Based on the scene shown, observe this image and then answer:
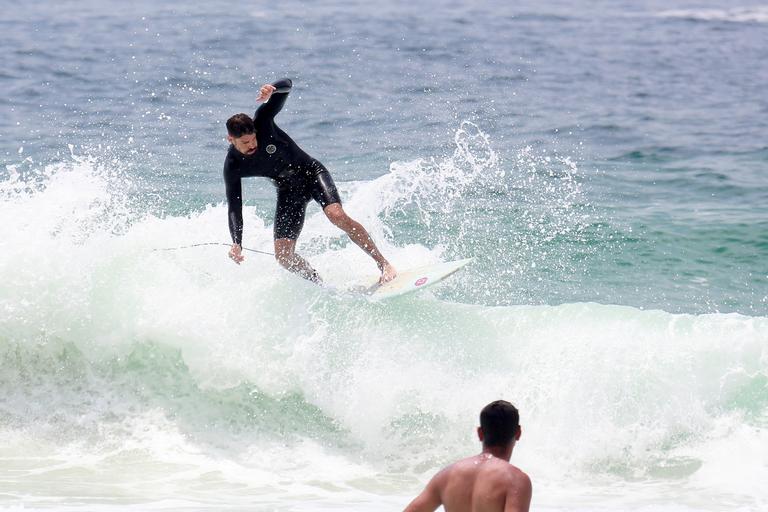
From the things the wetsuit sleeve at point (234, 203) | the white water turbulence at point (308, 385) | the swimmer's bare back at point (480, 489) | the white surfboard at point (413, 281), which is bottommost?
the white water turbulence at point (308, 385)

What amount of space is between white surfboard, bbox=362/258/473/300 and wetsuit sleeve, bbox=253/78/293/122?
5.24 feet

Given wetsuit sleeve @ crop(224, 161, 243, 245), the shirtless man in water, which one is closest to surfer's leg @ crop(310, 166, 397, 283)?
wetsuit sleeve @ crop(224, 161, 243, 245)

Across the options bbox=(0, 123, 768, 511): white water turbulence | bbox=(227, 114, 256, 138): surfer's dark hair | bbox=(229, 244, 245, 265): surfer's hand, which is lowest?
bbox=(0, 123, 768, 511): white water turbulence

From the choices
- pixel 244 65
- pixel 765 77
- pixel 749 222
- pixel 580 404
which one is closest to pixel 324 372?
pixel 580 404

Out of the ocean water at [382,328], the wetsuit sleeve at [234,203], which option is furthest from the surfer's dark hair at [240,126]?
the ocean water at [382,328]

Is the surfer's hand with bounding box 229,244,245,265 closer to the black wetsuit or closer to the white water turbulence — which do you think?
the black wetsuit

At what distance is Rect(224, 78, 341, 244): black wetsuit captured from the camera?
836cm

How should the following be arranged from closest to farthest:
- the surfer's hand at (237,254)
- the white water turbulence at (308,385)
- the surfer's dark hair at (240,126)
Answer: the white water turbulence at (308,385), the surfer's dark hair at (240,126), the surfer's hand at (237,254)

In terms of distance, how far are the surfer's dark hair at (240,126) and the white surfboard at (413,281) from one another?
1.68 meters

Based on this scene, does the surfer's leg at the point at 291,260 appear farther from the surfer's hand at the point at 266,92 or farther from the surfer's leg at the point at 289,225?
the surfer's hand at the point at 266,92

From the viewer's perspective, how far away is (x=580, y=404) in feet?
27.5

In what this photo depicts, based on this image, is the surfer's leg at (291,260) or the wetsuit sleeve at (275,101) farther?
the surfer's leg at (291,260)

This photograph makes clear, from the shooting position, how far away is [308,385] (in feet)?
28.3

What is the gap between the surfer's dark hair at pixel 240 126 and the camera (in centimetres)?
797
